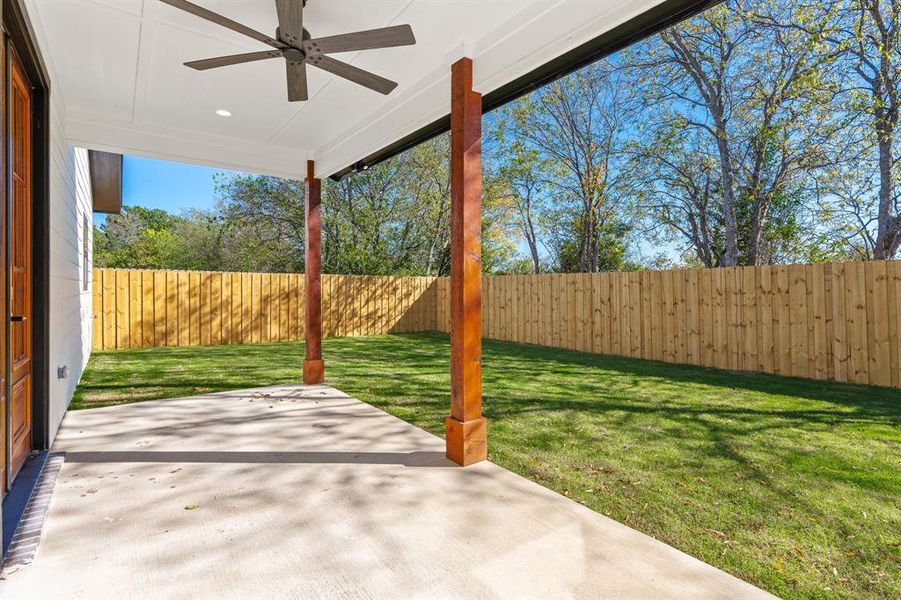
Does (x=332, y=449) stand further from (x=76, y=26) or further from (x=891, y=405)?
(x=891, y=405)

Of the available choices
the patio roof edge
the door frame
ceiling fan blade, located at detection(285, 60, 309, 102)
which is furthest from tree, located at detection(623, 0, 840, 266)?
the door frame

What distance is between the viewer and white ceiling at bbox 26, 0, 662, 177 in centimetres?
237

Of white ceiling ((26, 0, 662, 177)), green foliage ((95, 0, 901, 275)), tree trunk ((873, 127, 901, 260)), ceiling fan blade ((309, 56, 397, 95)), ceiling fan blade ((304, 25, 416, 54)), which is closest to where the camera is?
ceiling fan blade ((304, 25, 416, 54))

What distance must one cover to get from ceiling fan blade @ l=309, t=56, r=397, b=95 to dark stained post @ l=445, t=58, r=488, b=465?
42cm

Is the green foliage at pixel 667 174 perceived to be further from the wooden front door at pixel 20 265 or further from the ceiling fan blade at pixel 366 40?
the wooden front door at pixel 20 265

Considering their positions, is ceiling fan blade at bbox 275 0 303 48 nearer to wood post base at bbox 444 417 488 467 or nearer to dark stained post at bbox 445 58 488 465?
dark stained post at bbox 445 58 488 465

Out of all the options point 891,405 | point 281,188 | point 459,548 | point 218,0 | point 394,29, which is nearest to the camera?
point 459,548

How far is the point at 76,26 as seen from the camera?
2547 mm

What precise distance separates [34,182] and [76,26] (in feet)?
3.04

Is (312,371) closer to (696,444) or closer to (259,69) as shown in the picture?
(259,69)

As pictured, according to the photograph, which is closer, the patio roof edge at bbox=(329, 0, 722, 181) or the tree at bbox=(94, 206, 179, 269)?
the patio roof edge at bbox=(329, 0, 722, 181)

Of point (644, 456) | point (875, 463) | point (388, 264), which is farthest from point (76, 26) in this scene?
point (388, 264)

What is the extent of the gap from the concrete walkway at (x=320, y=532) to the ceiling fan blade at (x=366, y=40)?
2.25 meters

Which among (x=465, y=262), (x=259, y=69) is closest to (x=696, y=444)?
(x=465, y=262)
